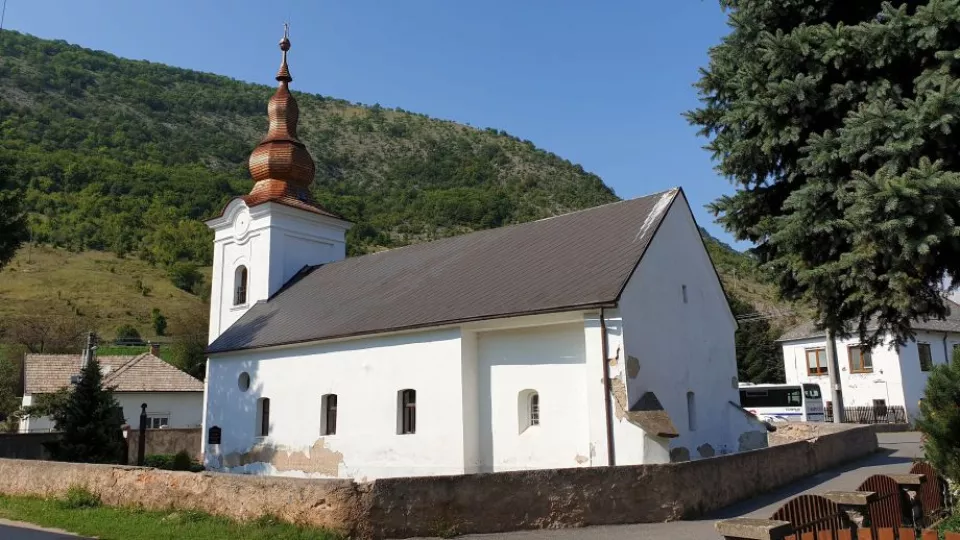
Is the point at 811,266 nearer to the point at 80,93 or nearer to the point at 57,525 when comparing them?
the point at 57,525

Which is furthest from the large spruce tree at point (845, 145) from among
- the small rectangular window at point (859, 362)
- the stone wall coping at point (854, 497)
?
the small rectangular window at point (859, 362)

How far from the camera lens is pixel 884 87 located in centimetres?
910

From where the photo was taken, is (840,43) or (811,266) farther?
(811,266)

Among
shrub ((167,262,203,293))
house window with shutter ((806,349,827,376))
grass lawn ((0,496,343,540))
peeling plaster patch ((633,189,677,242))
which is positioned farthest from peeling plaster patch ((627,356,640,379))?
shrub ((167,262,203,293))

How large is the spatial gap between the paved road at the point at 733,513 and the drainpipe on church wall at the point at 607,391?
270cm

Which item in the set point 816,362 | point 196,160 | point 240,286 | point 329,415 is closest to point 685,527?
point 329,415

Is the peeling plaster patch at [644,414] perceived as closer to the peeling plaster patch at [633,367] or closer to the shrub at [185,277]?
the peeling plaster patch at [633,367]

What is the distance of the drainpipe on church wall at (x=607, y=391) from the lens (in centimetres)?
1420

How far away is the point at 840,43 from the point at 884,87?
0.79m

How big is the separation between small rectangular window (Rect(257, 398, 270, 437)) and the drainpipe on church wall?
36.3 feet

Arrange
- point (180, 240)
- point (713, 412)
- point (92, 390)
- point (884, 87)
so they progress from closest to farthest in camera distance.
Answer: point (884, 87) < point (713, 412) < point (92, 390) < point (180, 240)

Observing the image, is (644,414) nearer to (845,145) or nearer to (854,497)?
(854,497)

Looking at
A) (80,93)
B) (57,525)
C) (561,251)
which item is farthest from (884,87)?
(80,93)

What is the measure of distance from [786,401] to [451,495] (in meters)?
30.9
